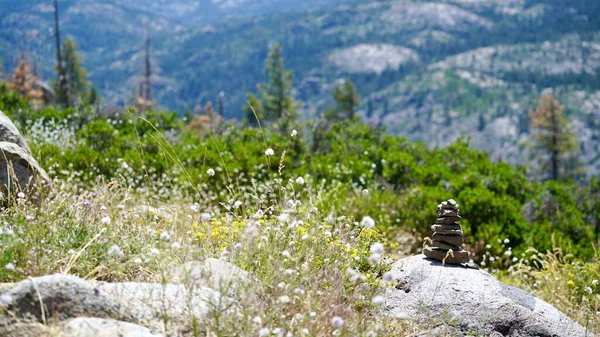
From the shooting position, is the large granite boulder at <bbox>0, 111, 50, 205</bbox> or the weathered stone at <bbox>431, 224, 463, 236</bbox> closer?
the weathered stone at <bbox>431, 224, 463, 236</bbox>

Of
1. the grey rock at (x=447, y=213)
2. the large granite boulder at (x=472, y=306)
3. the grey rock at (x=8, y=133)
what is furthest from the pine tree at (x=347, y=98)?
the large granite boulder at (x=472, y=306)

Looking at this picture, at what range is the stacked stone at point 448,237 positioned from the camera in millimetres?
5621

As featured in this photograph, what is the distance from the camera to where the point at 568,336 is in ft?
16.2

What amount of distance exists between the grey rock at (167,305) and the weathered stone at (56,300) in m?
0.18

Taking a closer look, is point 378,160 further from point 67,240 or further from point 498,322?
point 67,240

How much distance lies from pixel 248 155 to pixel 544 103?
52.0 m

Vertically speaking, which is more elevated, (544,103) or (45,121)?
(45,121)

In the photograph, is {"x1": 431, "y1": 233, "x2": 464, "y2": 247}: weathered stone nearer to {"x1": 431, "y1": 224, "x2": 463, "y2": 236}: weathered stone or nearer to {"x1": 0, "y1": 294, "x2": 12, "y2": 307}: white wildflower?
{"x1": 431, "y1": 224, "x2": 463, "y2": 236}: weathered stone

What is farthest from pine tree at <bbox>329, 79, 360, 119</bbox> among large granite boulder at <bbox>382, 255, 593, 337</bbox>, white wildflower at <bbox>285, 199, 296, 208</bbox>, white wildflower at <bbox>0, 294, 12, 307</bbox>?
white wildflower at <bbox>0, 294, 12, 307</bbox>

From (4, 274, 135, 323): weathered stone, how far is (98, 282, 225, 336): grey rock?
0.18 m

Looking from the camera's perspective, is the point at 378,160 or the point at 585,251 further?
the point at 378,160

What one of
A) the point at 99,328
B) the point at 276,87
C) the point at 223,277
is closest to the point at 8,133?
the point at 223,277

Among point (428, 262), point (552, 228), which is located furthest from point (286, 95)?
point (428, 262)

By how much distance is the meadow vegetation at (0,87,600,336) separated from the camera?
4047 millimetres
